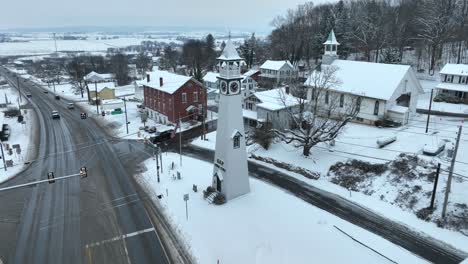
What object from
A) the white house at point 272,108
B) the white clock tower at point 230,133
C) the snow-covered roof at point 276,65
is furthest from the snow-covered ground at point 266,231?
the snow-covered roof at point 276,65

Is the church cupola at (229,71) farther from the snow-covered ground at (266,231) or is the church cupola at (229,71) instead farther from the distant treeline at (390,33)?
the distant treeline at (390,33)

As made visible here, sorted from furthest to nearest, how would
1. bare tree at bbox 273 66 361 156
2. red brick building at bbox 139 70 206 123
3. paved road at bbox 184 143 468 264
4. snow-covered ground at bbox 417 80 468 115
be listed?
red brick building at bbox 139 70 206 123, snow-covered ground at bbox 417 80 468 115, bare tree at bbox 273 66 361 156, paved road at bbox 184 143 468 264

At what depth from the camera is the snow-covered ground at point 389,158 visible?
2492cm

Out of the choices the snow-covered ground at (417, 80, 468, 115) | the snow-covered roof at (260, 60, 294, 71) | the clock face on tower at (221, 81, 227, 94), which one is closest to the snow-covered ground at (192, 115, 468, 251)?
the snow-covered ground at (417, 80, 468, 115)

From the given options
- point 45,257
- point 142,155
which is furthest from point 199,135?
point 45,257

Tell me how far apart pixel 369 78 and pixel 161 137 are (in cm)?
3009

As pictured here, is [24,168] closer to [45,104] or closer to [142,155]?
[142,155]

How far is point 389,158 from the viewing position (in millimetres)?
31953

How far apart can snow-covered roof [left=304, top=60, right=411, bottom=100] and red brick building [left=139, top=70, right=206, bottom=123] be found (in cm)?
1857

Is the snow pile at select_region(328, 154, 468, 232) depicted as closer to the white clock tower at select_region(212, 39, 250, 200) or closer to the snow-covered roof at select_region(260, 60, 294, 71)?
the white clock tower at select_region(212, 39, 250, 200)

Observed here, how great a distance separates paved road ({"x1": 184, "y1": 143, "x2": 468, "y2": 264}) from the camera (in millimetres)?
21344

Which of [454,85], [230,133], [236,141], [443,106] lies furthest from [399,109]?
[230,133]

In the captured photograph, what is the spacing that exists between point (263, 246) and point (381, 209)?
11077 millimetres

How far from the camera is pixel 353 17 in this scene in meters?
90.5
